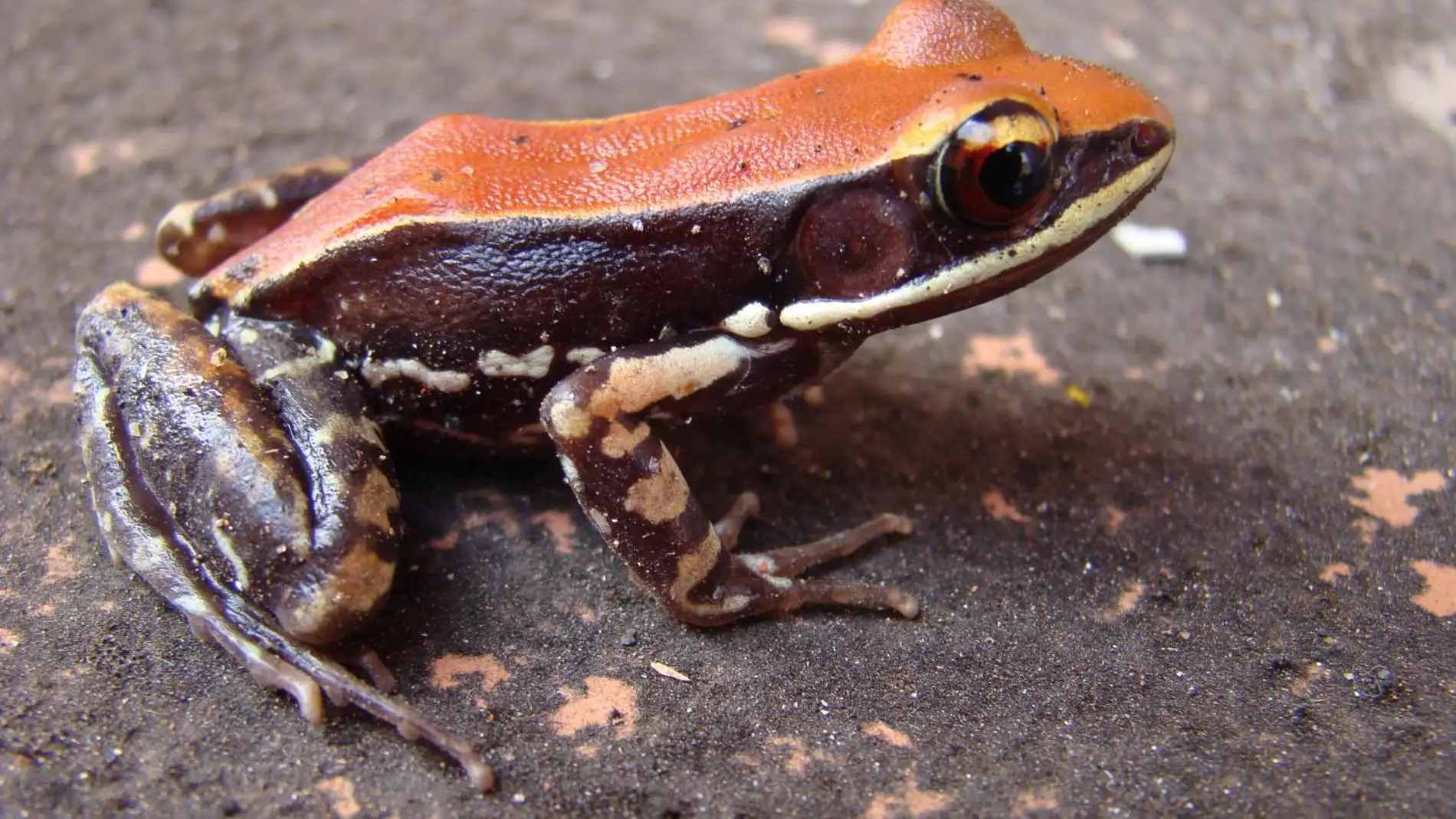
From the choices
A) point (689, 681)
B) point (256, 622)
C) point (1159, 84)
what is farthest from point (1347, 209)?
point (256, 622)

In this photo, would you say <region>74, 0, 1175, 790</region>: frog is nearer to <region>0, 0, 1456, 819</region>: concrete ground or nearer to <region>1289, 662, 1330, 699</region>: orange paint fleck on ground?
<region>0, 0, 1456, 819</region>: concrete ground

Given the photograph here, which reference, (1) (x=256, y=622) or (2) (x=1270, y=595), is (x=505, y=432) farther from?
(2) (x=1270, y=595)

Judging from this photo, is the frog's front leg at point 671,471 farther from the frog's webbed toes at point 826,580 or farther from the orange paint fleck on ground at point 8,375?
the orange paint fleck on ground at point 8,375

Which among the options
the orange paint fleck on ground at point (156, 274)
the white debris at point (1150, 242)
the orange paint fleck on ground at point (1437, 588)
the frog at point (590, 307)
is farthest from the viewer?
the white debris at point (1150, 242)

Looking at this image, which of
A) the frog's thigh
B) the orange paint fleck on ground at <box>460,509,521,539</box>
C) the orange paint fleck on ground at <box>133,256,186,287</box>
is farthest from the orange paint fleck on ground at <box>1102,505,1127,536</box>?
the orange paint fleck on ground at <box>133,256,186,287</box>

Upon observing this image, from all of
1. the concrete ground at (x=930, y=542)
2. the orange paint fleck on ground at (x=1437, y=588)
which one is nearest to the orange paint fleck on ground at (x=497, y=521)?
the concrete ground at (x=930, y=542)
